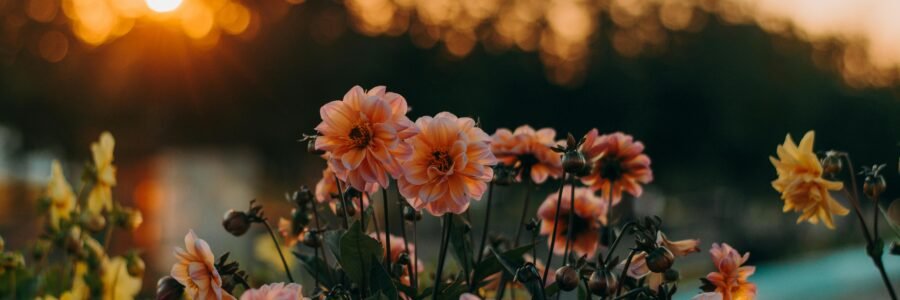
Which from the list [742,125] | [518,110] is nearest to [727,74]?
[742,125]

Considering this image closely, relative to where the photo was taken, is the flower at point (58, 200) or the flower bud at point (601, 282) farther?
the flower at point (58, 200)

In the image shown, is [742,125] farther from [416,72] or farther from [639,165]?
[639,165]

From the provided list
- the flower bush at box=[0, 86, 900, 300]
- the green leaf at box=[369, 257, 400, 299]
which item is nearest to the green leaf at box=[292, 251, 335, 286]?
the flower bush at box=[0, 86, 900, 300]

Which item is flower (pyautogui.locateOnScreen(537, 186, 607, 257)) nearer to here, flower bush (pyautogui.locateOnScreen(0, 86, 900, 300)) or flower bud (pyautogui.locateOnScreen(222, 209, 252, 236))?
flower bush (pyautogui.locateOnScreen(0, 86, 900, 300))

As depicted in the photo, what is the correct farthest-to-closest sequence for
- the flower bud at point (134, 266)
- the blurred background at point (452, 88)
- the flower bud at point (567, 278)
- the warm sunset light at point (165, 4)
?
the blurred background at point (452, 88), the warm sunset light at point (165, 4), the flower bud at point (134, 266), the flower bud at point (567, 278)

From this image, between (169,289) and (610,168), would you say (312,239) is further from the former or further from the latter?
(610,168)

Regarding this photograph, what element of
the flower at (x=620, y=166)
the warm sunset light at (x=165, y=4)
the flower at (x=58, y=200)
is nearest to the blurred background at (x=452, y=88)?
the warm sunset light at (x=165, y=4)

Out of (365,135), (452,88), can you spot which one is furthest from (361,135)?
(452,88)

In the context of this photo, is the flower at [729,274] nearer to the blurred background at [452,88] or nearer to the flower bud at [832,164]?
the flower bud at [832,164]
